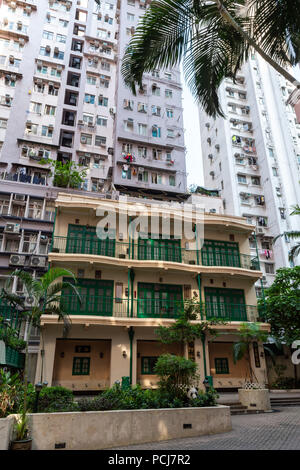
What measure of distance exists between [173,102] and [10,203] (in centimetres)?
1960

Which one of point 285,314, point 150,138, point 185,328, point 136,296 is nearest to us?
point 185,328

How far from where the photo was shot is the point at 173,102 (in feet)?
110

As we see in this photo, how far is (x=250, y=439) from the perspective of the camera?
811 cm

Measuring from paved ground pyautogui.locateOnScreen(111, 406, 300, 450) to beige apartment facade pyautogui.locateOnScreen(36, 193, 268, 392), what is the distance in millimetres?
7132

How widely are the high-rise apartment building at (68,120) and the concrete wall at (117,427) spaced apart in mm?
15978

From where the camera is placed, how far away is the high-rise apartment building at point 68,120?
24.5 metres

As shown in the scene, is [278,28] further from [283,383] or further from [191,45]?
[283,383]

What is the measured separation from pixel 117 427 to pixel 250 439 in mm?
3309

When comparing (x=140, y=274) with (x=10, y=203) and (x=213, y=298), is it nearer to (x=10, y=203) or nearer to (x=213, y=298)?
(x=213, y=298)

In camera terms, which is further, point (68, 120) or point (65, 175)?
point (68, 120)

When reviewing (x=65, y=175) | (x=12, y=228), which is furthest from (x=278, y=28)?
(x=65, y=175)

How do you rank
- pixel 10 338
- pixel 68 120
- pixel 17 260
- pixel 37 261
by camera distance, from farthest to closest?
pixel 68 120 → pixel 37 261 → pixel 17 260 → pixel 10 338

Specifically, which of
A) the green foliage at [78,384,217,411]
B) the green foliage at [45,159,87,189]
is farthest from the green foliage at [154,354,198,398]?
the green foliage at [45,159,87,189]
